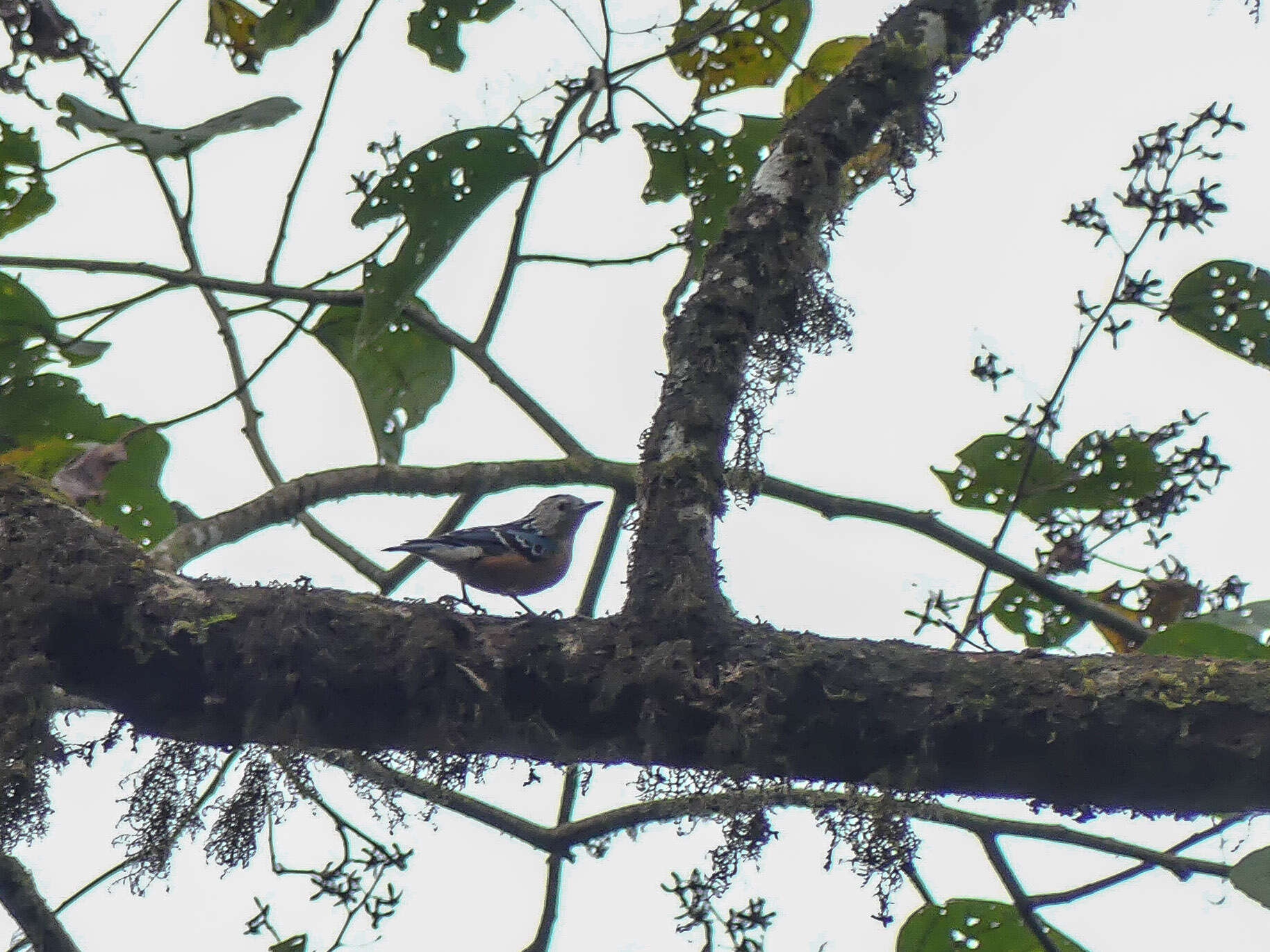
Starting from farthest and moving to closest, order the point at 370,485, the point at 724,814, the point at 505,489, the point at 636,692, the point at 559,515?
the point at 559,515
the point at 505,489
the point at 370,485
the point at 724,814
the point at 636,692

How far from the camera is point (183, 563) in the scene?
12.5 feet

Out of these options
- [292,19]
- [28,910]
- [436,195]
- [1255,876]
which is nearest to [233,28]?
[292,19]

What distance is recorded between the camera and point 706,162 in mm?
4695

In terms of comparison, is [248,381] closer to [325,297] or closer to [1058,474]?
[325,297]

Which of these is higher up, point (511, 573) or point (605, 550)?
point (605, 550)

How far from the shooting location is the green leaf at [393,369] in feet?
15.4

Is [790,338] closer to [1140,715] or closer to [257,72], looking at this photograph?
[1140,715]

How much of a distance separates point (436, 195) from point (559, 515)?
178 centimetres

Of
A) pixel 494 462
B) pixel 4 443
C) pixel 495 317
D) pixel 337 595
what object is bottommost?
pixel 337 595

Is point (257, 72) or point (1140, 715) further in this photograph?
point (257, 72)

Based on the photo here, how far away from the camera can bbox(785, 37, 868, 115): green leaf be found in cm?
498

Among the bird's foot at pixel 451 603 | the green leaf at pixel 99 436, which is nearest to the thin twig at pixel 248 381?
the green leaf at pixel 99 436

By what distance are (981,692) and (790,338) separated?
138 centimetres

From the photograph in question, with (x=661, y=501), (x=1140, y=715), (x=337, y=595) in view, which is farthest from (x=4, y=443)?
(x=1140, y=715)
